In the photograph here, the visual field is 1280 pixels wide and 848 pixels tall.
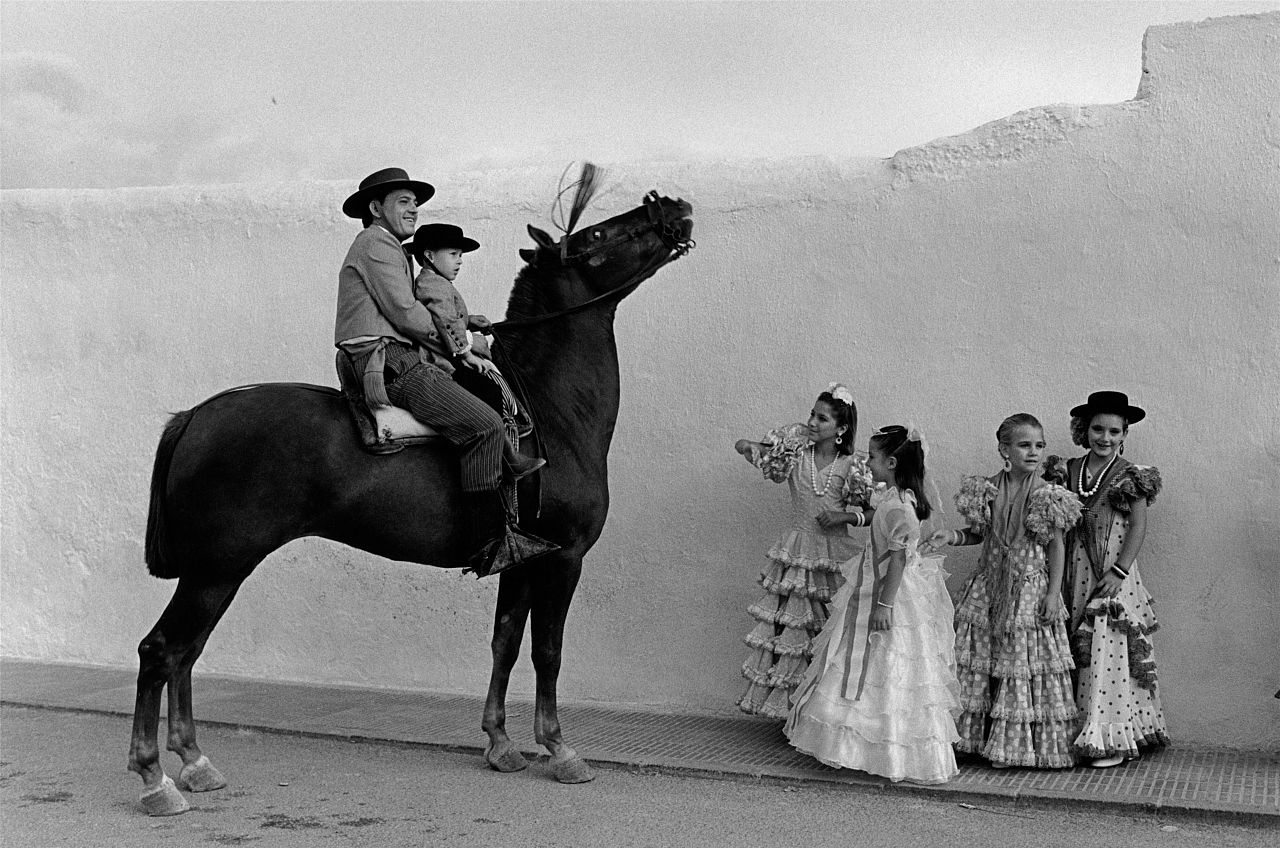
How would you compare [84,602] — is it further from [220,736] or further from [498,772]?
[498,772]

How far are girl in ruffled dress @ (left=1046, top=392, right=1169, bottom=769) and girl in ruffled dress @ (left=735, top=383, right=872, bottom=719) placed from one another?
974mm

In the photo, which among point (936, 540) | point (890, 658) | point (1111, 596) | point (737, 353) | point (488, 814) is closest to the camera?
point (488, 814)

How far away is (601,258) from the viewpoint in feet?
16.4

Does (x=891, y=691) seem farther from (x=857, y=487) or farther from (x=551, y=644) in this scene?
(x=551, y=644)

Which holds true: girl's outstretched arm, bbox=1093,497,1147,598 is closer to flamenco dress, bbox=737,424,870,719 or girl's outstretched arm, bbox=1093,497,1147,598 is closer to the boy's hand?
flamenco dress, bbox=737,424,870,719

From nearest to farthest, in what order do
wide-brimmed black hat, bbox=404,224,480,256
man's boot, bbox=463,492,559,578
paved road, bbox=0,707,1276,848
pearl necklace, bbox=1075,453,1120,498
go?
1. paved road, bbox=0,707,1276,848
2. man's boot, bbox=463,492,559,578
3. wide-brimmed black hat, bbox=404,224,480,256
4. pearl necklace, bbox=1075,453,1120,498

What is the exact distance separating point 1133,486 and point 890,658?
1.28 m

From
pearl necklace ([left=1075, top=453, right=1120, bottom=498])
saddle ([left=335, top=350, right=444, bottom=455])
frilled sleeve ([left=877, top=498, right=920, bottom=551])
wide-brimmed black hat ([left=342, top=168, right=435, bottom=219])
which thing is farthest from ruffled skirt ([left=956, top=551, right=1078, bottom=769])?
wide-brimmed black hat ([left=342, top=168, right=435, bottom=219])

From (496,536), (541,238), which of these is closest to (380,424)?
(496,536)

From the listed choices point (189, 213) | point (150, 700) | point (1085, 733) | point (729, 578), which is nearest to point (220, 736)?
point (150, 700)

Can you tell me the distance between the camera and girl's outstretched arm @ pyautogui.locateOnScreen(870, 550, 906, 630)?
4691 millimetres

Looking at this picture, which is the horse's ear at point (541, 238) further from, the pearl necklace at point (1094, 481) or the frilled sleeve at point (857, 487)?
the pearl necklace at point (1094, 481)

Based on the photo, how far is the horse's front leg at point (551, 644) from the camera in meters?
4.88

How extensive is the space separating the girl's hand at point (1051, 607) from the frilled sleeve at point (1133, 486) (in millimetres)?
472
